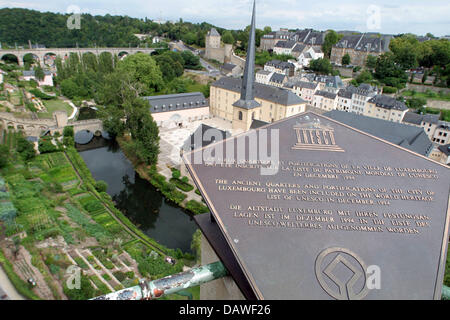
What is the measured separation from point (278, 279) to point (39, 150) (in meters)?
38.7

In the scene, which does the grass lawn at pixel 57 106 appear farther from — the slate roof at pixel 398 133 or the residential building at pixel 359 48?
the residential building at pixel 359 48

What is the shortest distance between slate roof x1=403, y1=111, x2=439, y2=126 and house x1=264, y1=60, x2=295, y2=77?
27.9 meters

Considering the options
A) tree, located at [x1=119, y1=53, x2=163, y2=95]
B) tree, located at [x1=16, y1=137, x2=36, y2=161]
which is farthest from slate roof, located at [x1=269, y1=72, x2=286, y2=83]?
tree, located at [x1=16, y1=137, x2=36, y2=161]

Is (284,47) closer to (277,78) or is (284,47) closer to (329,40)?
(329,40)

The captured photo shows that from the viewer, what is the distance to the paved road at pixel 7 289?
13227mm

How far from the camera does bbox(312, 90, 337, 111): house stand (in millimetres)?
51878

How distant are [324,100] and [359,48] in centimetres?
2827

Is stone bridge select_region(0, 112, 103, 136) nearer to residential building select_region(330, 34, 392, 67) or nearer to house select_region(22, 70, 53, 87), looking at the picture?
house select_region(22, 70, 53, 87)

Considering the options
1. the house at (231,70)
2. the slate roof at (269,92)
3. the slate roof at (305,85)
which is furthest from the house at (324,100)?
the house at (231,70)

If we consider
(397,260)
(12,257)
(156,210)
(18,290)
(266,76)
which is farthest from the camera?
(266,76)

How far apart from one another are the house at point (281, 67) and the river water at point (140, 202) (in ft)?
136

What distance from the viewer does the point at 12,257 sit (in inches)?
663
